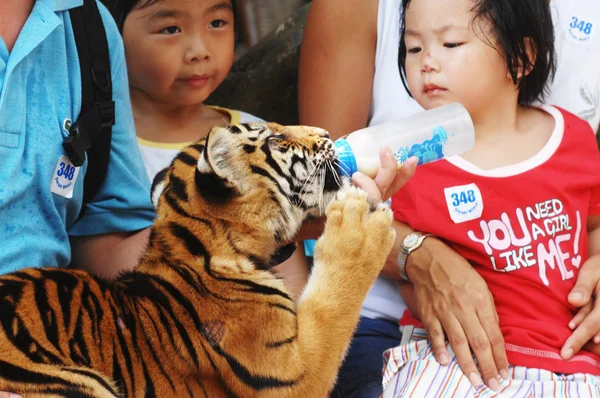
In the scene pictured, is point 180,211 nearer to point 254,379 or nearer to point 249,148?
point 249,148

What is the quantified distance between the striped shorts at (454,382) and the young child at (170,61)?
43.5 inches

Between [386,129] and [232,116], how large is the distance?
101 centimetres

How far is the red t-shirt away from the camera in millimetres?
2369

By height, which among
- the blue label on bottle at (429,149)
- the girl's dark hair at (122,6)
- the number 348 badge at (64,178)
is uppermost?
the girl's dark hair at (122,6)

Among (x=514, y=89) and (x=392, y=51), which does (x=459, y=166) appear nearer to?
(x=514, y=89)

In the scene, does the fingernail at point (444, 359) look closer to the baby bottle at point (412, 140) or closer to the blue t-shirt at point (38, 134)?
the baby bottle at point (412, 140)

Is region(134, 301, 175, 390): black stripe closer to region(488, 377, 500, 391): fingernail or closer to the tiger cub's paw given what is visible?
the tiger cub's paw

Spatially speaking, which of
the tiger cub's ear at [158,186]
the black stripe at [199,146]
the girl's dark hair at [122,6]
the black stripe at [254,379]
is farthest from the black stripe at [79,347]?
the girl's dark hair at [122,6]

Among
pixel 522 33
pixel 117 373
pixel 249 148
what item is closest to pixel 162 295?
pixel 117 373

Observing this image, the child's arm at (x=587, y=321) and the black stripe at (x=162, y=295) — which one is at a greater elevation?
the black stripe at (x=162, y=295)

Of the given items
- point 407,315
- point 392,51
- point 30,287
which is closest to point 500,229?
point 407,315

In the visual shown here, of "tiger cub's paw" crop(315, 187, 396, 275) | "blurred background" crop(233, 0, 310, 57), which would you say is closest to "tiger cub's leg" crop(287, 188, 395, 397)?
"tiger cub's paw" crop(315, 187, 396, 275)

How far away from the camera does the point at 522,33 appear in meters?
2.46

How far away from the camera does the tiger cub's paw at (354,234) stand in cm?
187
